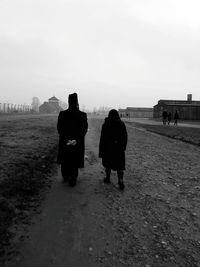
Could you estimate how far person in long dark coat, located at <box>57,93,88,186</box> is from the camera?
23.4 ft

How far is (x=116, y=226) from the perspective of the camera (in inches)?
191

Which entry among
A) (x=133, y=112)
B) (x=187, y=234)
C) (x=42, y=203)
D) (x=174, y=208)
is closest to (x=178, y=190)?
(x=174, y=208)

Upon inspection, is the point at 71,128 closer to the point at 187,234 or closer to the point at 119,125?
the point at 119,125

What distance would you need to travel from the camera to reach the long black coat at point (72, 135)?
7152 mm

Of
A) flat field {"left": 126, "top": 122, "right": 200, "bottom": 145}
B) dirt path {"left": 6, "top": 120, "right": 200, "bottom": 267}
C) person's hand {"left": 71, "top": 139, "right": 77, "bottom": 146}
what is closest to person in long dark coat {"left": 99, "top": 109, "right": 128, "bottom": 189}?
dirt path {"left": 6, "top": 120, "right": 200, "bottom": 267}

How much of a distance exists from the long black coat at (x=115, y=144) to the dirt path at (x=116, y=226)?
1.86 feet

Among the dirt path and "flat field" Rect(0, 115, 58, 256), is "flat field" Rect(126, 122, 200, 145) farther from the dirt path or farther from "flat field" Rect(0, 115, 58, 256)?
the dirt path

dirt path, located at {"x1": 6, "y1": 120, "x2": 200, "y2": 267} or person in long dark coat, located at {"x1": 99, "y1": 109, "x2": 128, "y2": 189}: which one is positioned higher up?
person in long dark coat, located at {"x1": 99, "y1": 109, "x2": 128, "y2": 189}

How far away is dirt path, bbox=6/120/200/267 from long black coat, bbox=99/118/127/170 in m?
0.57

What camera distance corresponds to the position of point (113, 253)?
3969 millimetres

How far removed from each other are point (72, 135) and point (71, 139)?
99mm

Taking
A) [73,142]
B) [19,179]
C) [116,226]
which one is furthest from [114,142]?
[116,226]

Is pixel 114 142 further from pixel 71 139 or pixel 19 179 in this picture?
pixel 19 179

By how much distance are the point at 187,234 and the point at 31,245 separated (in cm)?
235
